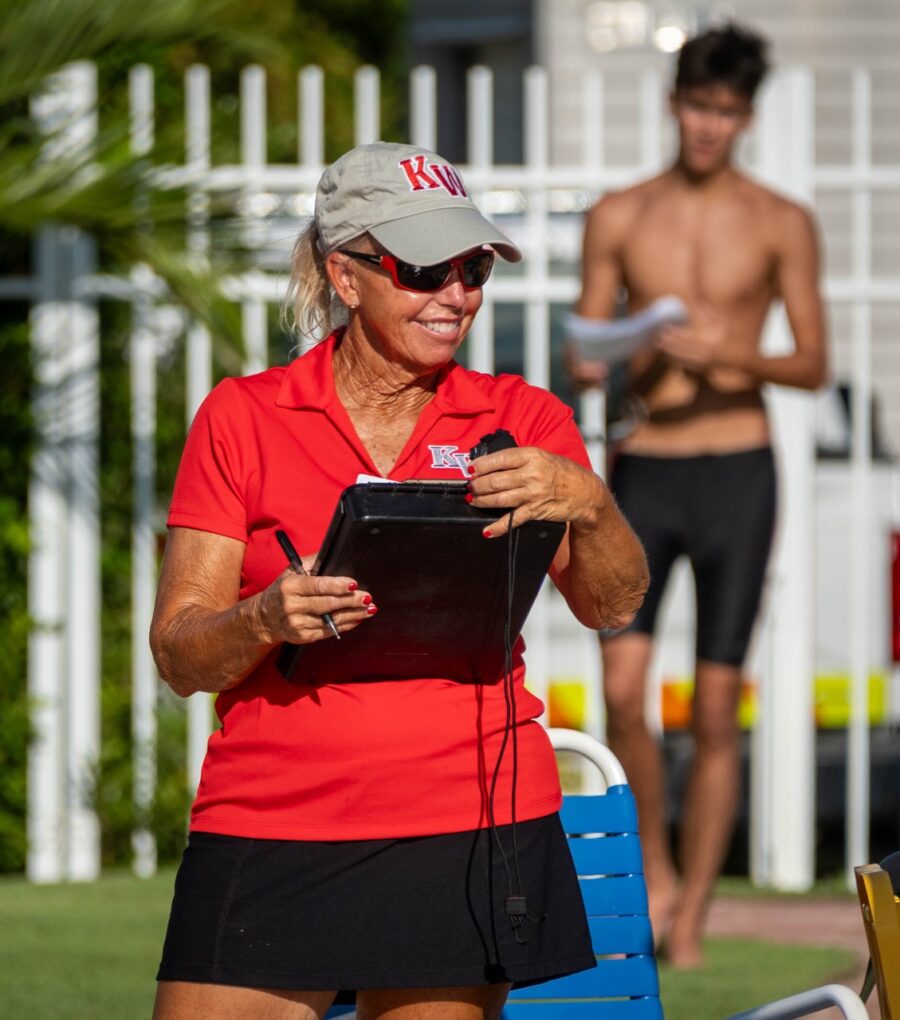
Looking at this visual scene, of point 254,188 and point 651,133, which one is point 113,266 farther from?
point 651,133

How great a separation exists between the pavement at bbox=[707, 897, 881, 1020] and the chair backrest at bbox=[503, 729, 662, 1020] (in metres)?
2.21

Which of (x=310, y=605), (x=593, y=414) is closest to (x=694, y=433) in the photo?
(x=593, y=414)

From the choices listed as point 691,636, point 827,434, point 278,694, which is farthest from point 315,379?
point 827,434

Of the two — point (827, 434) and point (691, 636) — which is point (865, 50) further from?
point (691, 636)

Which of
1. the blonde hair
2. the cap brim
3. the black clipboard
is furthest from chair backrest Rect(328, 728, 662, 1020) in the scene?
the cap brim

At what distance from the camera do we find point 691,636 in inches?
263

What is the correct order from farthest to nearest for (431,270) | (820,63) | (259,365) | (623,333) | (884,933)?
(820,63), (259,365), (623,333), (431,270), (884,933)

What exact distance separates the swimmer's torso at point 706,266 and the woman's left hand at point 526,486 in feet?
9.35

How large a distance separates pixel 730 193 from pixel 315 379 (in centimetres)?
297

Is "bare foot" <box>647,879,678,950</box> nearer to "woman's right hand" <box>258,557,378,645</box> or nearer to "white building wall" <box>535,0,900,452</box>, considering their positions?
"woman's right hand" <box>258,557,378,645</box>

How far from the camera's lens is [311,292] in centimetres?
283

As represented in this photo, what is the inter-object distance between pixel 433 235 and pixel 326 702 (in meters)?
0.63

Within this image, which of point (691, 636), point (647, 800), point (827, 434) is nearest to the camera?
point (647, 800)

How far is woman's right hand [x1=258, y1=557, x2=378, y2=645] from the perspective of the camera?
91.1 inches
